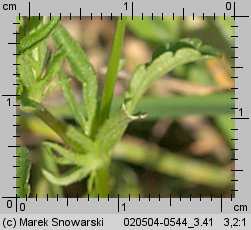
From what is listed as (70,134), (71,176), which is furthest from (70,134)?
(71,176)

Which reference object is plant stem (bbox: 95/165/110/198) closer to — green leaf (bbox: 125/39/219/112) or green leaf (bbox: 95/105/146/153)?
green leaf (bbox: 95/105/146/153)

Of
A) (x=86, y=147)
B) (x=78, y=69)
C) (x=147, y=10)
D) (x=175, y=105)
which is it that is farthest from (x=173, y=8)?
(x=86, y=147)

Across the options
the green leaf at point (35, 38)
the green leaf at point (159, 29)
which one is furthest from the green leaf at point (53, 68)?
the green leaf at point (159, 29)

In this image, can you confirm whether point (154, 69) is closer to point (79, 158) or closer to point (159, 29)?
point (79, 158)

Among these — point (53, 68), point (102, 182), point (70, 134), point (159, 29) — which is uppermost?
point (159, 29)

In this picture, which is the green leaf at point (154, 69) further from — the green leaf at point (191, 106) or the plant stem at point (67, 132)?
the green leaf at point (191, 106)
